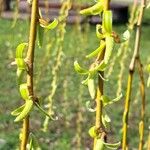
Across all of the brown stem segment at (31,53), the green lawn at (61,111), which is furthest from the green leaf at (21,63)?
the green lawn at (61,111)

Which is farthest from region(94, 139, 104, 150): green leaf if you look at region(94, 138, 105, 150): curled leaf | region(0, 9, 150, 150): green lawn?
region(0, 9, 150, 150): green lawn

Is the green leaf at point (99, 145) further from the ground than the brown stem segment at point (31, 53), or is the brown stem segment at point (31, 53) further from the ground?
the brown stem segment at point (31, 53)

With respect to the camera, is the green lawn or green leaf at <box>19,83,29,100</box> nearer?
green leaf at <box>19,83,29,100</box>

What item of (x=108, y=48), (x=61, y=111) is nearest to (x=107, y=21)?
(x=108, y=48)

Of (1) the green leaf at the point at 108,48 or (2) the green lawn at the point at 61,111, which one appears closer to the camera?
(1) the green leaf at the point at 108,48

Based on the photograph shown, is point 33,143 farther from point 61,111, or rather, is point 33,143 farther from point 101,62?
point 61,111

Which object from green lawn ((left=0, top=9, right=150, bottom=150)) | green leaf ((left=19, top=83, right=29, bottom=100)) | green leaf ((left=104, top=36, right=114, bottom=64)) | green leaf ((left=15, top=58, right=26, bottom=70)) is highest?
green leaf ((left=104, top=36, right=114, bottom=64))

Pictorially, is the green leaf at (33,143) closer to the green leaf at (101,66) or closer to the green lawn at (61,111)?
the green leaf at (101,66)

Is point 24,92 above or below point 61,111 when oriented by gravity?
above

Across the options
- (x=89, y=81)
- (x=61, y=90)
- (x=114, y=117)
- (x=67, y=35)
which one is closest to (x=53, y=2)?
(x=67, y=35)

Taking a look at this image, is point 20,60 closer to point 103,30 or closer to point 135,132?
point 103,30

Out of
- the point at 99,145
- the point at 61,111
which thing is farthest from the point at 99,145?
the point at 61,111

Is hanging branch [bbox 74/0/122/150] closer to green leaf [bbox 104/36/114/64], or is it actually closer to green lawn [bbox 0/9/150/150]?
green leaf [bbox 104/36/114/64]

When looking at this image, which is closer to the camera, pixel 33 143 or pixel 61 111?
pixel 33 143
